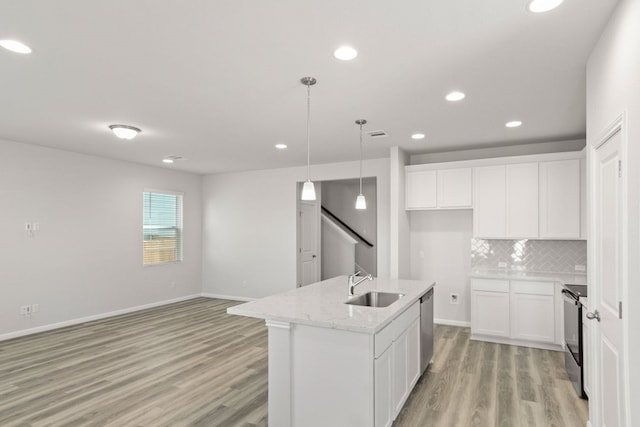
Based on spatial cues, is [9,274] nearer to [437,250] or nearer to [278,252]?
[278,252]

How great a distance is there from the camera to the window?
6836mm

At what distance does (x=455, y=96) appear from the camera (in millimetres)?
3293

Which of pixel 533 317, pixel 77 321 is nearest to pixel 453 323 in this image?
pixel 533 317

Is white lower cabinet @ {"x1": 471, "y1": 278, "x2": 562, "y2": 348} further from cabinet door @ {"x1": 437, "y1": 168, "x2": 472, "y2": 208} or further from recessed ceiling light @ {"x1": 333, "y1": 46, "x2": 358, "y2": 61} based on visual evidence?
recessed ceiling light @ {"x1": 333, "y1": 46, "x2": 358, "y2": 61}

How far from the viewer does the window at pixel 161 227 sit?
22.4 ft

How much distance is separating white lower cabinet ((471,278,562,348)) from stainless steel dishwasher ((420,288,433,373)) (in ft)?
4.33

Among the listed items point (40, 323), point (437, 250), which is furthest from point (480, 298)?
point (40, 323)

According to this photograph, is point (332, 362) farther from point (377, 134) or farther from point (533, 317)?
point (533, 317)

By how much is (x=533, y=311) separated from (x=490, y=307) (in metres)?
0.47

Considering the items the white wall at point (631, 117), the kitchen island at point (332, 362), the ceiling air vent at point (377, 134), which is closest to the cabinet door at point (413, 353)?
the kitchen island at point (332, 362)

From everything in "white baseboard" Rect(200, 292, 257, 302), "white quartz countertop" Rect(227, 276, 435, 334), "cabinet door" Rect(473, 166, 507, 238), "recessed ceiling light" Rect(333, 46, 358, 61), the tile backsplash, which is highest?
"recessed ceiling light" Rect(333, 46, 358, 61)

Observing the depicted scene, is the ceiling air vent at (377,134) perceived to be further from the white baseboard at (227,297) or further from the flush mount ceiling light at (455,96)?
the white baseboard at (227,297)

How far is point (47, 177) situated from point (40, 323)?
2.07 metres

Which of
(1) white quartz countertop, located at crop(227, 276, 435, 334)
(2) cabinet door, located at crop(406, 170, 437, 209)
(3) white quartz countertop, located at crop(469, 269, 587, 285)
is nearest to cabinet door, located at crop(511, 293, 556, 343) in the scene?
(3) white quartz countertop, located at crop(469, 269, 587, 285)
